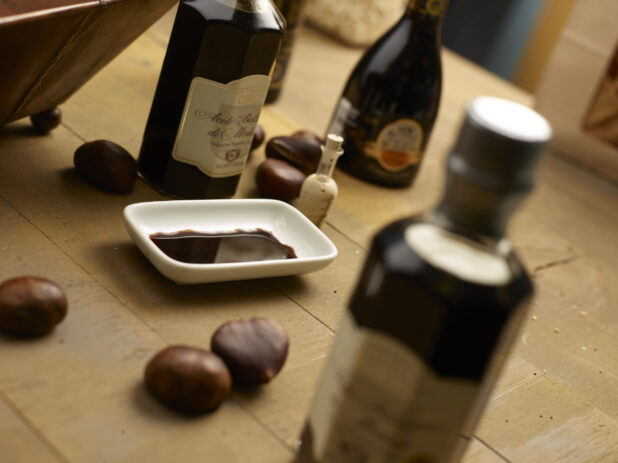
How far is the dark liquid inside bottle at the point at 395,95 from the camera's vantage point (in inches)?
39.4

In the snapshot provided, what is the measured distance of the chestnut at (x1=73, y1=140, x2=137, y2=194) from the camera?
2.68ft

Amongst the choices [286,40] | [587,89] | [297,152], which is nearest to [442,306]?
[297,152]

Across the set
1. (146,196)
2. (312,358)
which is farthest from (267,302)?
(146,196)

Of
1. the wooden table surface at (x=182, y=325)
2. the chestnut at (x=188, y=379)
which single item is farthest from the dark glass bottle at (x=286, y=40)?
the chestnut at (x=188, y=379)

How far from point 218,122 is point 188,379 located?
34 centimetres

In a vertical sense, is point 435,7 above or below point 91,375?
above

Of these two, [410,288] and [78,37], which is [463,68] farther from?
[410,288]

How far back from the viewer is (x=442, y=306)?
0.41 metres

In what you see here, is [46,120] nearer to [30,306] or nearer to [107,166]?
[107,166]

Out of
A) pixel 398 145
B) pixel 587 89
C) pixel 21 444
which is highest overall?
pixel 587 89

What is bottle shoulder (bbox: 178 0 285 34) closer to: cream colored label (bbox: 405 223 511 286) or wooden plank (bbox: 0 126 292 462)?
wooden plank (bbox: 0 126 292 462)

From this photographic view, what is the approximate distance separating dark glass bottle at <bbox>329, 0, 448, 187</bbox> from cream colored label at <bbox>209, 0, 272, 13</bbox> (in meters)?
0.26

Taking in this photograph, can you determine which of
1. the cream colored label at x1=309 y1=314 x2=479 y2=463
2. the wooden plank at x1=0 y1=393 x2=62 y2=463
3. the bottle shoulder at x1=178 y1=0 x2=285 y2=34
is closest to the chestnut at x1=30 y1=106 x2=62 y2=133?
the bottle shoulder at x1=178 y1=0 x2=285 y2=34

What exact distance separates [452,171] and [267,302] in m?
0.35
